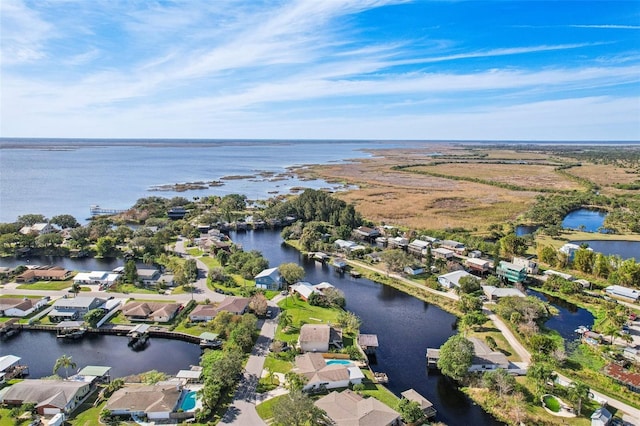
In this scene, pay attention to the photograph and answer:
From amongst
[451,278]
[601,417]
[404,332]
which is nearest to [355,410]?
[404,332]

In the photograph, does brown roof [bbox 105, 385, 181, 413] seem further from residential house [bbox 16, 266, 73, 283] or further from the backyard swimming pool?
residential house [bbox 16, 266, 73, 283]

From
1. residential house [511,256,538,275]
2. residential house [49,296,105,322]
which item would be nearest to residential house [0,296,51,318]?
residential house [49,296,105,322]

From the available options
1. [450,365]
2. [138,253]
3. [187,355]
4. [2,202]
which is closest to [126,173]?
[2,202]

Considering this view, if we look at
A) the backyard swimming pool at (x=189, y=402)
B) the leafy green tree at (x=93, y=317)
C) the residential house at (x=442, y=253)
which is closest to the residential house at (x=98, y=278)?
the leafy green tree at (x=93, y=317)

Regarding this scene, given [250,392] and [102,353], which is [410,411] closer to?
[250,392]

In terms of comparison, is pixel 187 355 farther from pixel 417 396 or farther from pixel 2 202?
pixel 2 202
